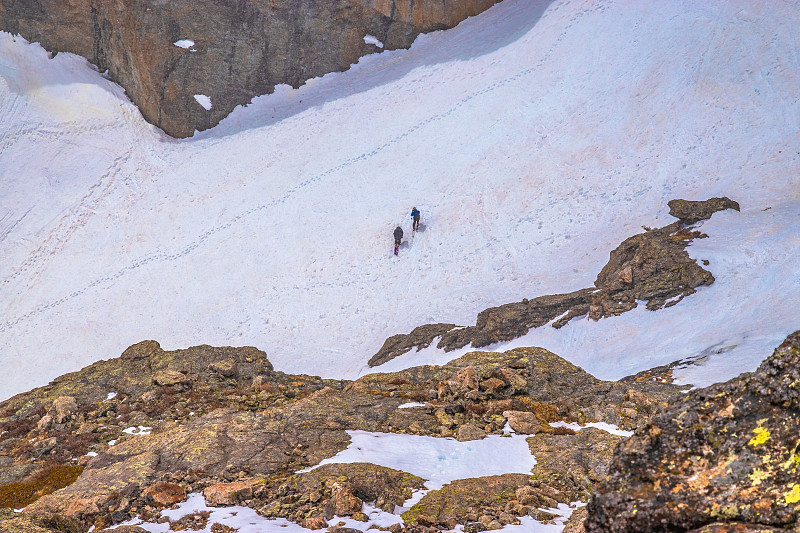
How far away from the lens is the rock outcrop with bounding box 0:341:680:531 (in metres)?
9.87

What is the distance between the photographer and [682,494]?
4445 millimetres

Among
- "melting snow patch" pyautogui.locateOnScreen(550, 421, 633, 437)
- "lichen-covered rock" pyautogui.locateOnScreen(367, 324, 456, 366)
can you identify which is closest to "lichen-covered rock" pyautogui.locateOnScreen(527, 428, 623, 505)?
"melting snow patch" pyautogui.locateOnScreen(550, 421, 633, 437)

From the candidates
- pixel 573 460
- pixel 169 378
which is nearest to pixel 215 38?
pixel 169 378

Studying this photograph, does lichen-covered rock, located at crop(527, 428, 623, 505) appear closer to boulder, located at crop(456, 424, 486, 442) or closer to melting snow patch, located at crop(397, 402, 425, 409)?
boulder, located at crop(456, 424, 486, 442)

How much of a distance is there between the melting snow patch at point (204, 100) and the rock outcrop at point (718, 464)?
45856mm

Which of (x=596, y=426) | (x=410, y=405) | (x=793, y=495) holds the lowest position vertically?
(x=410, y=405)

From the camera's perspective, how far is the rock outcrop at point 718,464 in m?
4.14

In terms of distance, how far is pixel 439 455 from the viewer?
39.7 feet

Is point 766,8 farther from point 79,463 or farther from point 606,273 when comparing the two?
point 79,463

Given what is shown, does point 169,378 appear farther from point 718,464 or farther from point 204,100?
point 204,100

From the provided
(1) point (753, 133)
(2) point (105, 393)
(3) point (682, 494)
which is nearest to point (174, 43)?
(2) point (105, 393)

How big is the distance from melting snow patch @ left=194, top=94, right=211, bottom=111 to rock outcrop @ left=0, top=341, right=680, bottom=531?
95.2ft

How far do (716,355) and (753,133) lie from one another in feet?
63.3

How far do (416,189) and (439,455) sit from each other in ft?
83.4
